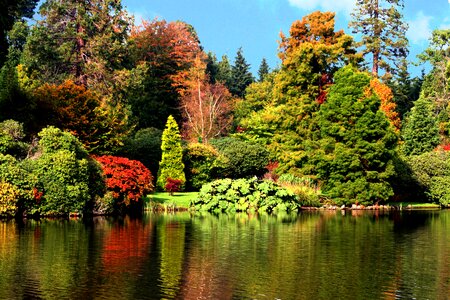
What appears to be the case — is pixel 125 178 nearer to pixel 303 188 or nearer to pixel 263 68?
pixel 303 188

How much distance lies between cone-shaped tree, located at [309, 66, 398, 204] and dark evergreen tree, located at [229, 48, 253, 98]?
42504 mm

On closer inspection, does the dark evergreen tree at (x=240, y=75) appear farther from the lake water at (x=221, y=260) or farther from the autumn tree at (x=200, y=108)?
the lake water at (x=221, y=260)

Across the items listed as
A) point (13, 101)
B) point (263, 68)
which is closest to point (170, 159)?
point (13, 101)

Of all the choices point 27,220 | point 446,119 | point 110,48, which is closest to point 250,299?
point 27,220

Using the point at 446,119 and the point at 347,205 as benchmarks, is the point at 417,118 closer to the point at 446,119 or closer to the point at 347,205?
the point at 446,119

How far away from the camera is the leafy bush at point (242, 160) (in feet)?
153

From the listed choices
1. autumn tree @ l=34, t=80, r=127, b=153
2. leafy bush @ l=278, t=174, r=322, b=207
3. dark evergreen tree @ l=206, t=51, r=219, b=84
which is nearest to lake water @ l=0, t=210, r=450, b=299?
autumn tree @ l=34, t=80, r=127, b=153

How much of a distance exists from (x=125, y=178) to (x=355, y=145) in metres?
14.3

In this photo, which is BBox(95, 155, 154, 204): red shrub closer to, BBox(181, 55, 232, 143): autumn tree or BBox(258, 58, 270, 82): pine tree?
BBox(181, 55, 232, 143): autumn tree

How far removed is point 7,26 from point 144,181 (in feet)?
43.7

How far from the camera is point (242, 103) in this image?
66688mm

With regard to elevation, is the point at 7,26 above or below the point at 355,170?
above

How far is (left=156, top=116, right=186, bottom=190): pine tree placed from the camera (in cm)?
4231

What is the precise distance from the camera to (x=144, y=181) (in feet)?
111
